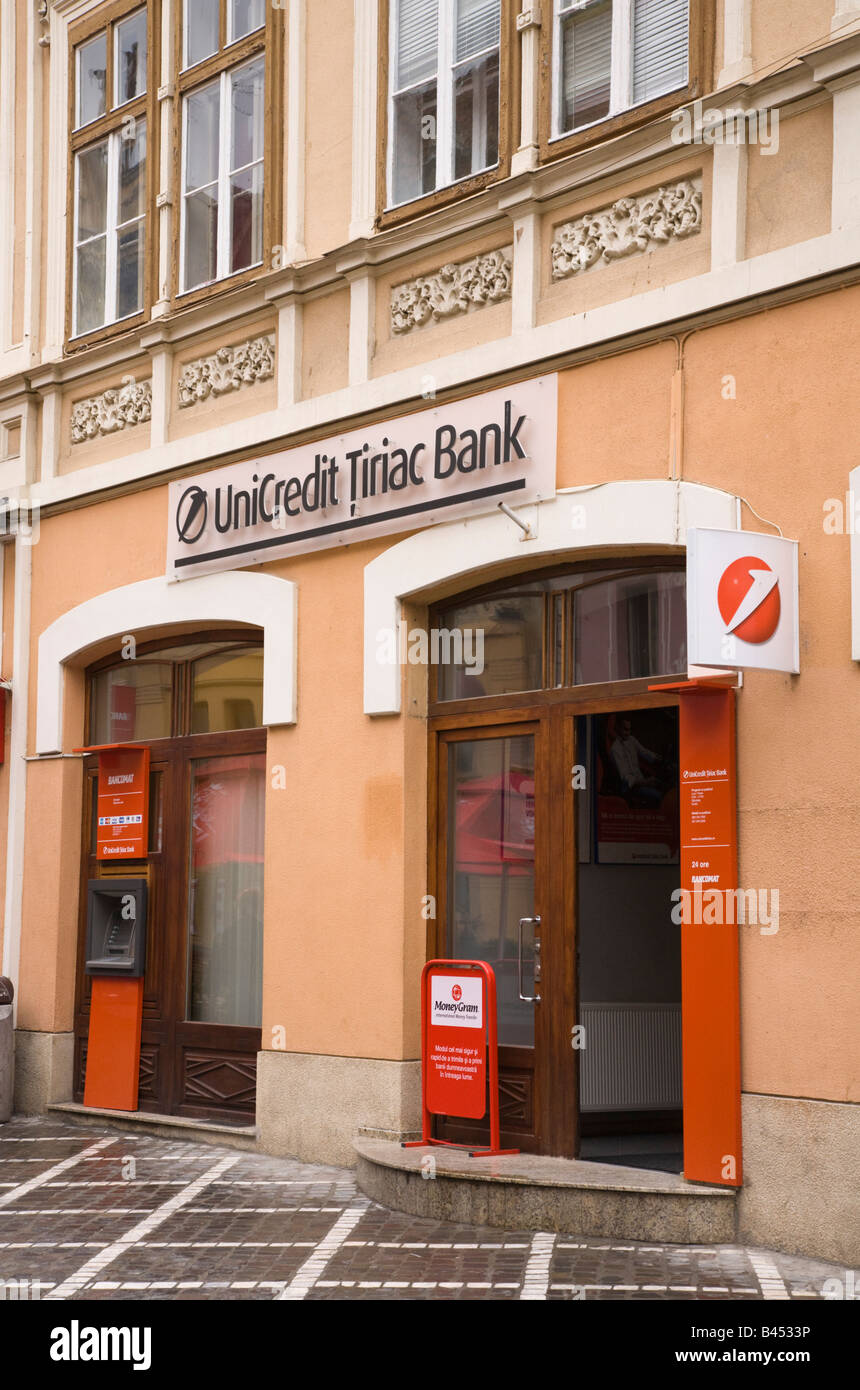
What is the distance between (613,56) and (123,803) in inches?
243

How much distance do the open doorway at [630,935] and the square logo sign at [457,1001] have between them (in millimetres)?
1299

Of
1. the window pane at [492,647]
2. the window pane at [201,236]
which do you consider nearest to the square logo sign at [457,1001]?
the window pane at [492,647]

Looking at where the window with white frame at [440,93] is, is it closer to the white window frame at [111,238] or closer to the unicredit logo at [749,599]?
the white window frame at [111,238]

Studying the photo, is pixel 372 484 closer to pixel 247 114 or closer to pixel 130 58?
pixel 247 114

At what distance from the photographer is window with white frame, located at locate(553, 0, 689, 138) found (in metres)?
8.67

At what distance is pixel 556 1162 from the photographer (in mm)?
8609

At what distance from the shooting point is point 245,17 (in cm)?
1150

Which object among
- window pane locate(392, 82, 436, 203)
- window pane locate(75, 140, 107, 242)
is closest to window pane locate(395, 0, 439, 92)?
window pane locate(392, 82, 436, 203)

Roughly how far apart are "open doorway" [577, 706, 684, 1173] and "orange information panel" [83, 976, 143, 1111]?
3.43 m

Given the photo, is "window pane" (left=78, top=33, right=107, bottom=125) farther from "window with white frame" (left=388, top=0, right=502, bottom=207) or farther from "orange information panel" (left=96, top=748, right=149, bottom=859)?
"orange information panel" (left=96, top=748, right=149, bottom=859)

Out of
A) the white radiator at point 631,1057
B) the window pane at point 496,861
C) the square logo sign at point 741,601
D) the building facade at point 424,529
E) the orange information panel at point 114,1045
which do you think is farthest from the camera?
the orange information panel at point 114,1045

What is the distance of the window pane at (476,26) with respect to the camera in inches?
384

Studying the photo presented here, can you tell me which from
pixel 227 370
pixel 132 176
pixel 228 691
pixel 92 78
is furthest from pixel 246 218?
pixel 228 691

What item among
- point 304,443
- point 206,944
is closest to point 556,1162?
point 206,944
